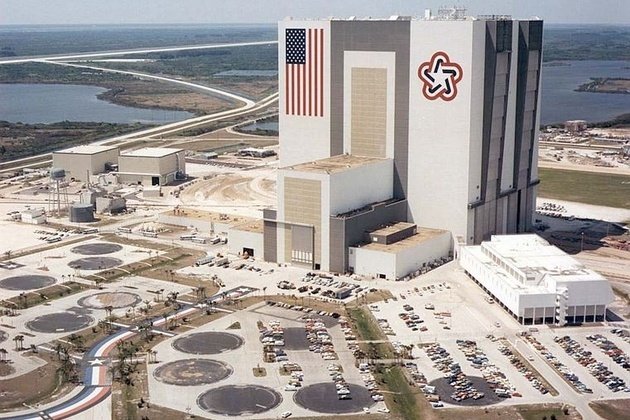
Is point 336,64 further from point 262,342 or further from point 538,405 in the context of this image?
point 538,405

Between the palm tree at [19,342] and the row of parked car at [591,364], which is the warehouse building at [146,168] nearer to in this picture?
the palm tree at [19,342]

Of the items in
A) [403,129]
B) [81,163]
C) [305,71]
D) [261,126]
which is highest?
[305,71]

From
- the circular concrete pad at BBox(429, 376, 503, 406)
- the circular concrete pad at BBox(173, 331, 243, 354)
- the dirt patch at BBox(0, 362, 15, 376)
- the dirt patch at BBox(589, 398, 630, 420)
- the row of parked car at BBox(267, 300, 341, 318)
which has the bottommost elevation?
the dirt patch at BBox(589, 398, 630, 420)

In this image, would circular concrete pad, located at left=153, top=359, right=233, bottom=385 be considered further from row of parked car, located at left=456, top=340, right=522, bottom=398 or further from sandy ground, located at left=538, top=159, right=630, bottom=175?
sandy ground, located at left=538, top=159, right=630, bottom=175

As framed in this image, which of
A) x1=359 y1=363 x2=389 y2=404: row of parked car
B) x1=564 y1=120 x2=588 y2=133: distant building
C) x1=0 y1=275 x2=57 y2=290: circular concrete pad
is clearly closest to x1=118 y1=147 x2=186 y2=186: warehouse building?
x1=0 y1=275 x2=57 y2=290: circular concrete pad

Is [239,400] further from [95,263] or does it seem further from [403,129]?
[403,129]

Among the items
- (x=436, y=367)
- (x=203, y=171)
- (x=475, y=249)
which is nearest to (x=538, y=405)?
(x=436, y=367)

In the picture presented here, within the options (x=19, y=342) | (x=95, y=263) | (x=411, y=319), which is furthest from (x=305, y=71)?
(x=19, y=342)

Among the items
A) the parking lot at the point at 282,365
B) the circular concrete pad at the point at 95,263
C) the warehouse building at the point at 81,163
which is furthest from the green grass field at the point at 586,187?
the warehouse building at the point at 81,163
